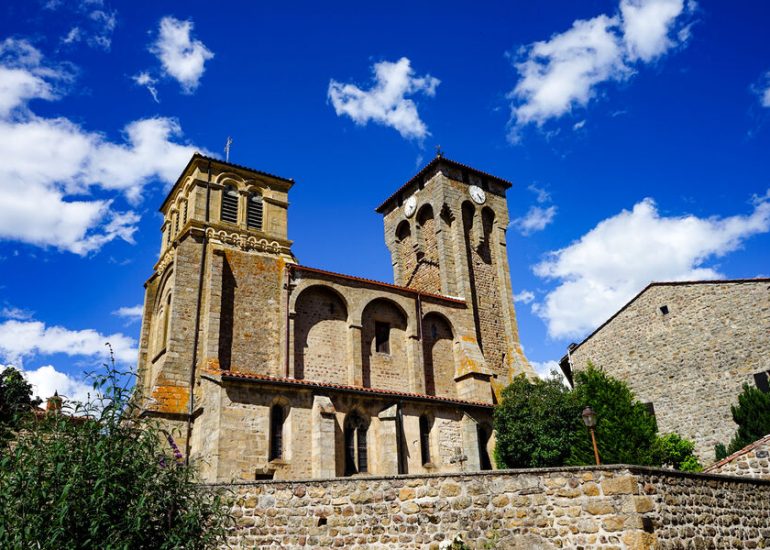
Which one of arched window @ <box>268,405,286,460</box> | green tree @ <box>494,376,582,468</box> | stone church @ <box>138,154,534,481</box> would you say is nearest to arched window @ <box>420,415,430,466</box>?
stone church @ <box>138,154,534,481</box>

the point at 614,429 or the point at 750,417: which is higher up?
the point at 750,417

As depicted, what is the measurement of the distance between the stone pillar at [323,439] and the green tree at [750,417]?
561 inches

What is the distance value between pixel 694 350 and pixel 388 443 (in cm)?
1375

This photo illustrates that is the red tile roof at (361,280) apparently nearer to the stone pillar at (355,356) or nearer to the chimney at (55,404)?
the stone pillar at (355,356)

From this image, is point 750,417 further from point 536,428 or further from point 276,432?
point 276,432

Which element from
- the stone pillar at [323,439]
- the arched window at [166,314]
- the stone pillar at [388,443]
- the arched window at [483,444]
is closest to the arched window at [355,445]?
the stone pillar at [388,443]

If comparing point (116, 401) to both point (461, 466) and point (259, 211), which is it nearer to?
point (461, 466)

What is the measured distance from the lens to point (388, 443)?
22.3 m

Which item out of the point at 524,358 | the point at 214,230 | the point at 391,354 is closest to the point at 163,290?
the point at 214,230

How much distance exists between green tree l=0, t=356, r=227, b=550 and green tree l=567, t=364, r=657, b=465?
16.4 meters

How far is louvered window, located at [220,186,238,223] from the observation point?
1126 inches

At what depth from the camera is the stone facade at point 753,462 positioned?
50.3ft

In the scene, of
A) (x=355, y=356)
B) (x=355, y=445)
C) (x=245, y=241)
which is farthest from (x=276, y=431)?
(x=245, y=241)

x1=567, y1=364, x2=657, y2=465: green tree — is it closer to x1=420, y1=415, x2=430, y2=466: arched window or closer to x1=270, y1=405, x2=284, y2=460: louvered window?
Answer: x1=420, y1=415, x2=430, y2=466: arched window
